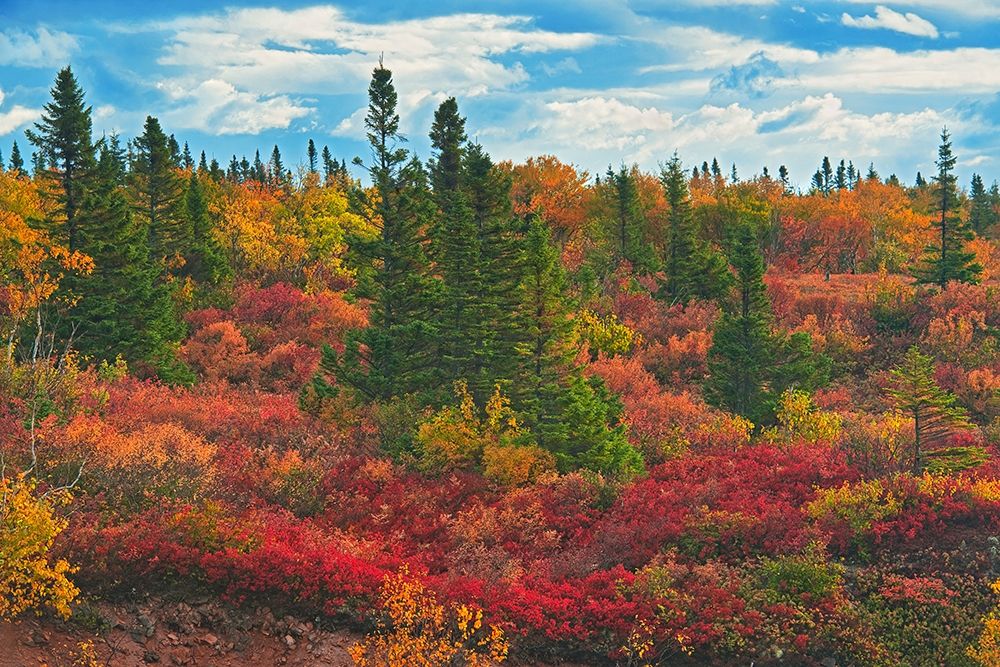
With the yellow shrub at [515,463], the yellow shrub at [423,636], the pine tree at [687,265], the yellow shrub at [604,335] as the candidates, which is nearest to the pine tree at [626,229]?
the pine tree at [687,265]

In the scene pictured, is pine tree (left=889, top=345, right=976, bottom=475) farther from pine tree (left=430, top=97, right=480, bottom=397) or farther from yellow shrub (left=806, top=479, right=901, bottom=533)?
pine tree (left=430, top=97, right=480, bottom=397)

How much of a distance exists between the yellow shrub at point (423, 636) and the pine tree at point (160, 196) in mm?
36789

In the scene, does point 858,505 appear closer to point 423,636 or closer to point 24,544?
point 423,636

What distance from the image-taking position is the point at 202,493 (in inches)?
743

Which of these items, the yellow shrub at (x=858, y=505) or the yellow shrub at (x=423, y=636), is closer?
the yellow shrub at (x=423, y=636)

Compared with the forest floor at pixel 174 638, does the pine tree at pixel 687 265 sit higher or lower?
higher

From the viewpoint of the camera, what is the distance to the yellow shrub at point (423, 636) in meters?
12.5

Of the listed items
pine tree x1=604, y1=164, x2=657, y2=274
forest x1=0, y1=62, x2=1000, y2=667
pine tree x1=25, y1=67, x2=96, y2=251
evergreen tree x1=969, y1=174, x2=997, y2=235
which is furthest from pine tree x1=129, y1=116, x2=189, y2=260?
evergreen tree x1=969, y1=174, x2=997, y2=235

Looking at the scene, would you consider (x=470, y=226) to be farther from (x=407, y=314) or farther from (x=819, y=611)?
(x=819, y=611)

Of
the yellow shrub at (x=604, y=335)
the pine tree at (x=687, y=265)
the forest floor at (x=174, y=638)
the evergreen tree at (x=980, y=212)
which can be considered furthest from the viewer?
the evergreen tree at (x=980, y=212)

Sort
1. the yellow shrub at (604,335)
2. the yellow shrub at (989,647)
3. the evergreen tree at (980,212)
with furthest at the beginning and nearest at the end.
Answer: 1. the evergreen tree at (980,212)
2. the yellow shrub at (604,335)
3. the yellow shrub at (989,647)

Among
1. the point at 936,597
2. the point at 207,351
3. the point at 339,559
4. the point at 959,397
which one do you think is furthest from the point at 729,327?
the point at 207,351

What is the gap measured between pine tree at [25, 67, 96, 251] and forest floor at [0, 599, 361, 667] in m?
23.1

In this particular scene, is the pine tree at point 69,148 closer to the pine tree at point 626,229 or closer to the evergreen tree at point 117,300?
the evergreen tree at point 117,300
